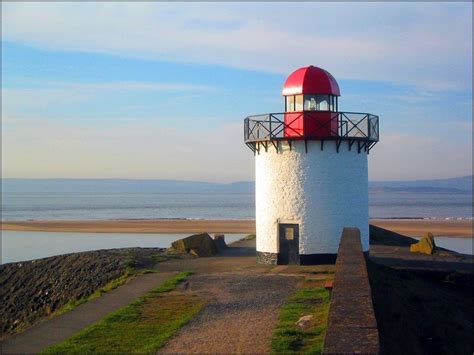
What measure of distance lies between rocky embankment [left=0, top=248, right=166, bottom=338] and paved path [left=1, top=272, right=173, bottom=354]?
222cm

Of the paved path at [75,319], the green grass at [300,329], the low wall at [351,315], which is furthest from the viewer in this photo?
the paved path at [75,319]

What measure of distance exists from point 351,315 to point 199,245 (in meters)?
16.2

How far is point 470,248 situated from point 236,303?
1084 inches

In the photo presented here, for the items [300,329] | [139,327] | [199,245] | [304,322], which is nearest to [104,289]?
[139,327]

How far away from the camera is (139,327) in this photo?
1205 centimetres

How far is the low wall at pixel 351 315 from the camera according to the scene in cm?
566

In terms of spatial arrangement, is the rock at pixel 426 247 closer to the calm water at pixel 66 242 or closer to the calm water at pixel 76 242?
the calm water at pixel 76 242

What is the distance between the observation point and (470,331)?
1493 centimetres

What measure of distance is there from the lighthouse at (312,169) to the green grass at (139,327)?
15.9ft

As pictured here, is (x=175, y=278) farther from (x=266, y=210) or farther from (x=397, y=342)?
(x=397, y=342)

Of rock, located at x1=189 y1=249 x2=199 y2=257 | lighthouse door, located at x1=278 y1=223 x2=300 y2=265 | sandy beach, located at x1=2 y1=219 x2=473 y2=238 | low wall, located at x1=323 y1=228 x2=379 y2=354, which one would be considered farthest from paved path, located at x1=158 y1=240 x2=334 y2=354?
sandy beach, located at x1=2 y1=219 x2=473 y2=238

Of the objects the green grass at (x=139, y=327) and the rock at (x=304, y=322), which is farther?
the rock at (x=304, y=322)

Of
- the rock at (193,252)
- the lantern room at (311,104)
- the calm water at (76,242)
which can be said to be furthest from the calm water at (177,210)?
the lantern room at (311,104)

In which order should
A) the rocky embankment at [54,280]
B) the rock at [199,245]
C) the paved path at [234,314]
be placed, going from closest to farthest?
the paved path at [234,314], the rocky embankment at [54,280], the rock at [199,245]
